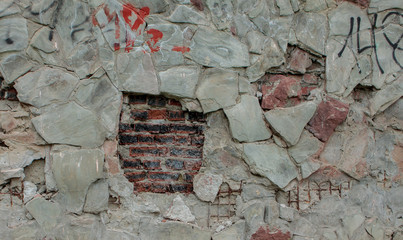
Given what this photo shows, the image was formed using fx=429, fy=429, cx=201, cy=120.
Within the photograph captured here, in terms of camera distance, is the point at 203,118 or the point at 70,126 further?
the point at 203,118

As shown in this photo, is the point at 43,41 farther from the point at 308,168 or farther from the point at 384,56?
the point at 384,56

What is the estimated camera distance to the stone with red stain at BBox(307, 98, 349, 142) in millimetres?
2891

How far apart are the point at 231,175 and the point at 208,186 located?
6.8 inches

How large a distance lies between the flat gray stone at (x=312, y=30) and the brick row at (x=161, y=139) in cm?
95

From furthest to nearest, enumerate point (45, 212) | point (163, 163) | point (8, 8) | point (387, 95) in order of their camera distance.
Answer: point (387, 95) → point (163, 163) → point (45, 212) → point (8, 8)

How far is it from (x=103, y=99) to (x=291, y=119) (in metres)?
1.23

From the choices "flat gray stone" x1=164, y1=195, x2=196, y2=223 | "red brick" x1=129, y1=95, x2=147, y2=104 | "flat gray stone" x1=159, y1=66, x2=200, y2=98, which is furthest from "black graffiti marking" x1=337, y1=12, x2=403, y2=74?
"flat gray stone" x1=164, y1=195, x2=196, y2=223

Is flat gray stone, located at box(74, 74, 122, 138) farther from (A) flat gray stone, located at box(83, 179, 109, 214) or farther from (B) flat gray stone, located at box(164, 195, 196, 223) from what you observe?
(B) flat gray stone, located at box(164, 195, 196, 223)

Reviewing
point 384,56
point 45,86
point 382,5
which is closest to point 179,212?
point 45,86

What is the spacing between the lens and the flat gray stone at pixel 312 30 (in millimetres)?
2863

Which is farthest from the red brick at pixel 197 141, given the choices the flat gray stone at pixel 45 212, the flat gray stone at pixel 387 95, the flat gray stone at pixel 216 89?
the flat gray stone at pixel 387 95

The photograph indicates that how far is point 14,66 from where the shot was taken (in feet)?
8.50

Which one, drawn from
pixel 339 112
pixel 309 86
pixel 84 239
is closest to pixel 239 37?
pixel 309 86

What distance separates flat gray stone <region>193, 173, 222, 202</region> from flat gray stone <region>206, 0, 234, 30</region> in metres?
0.97
